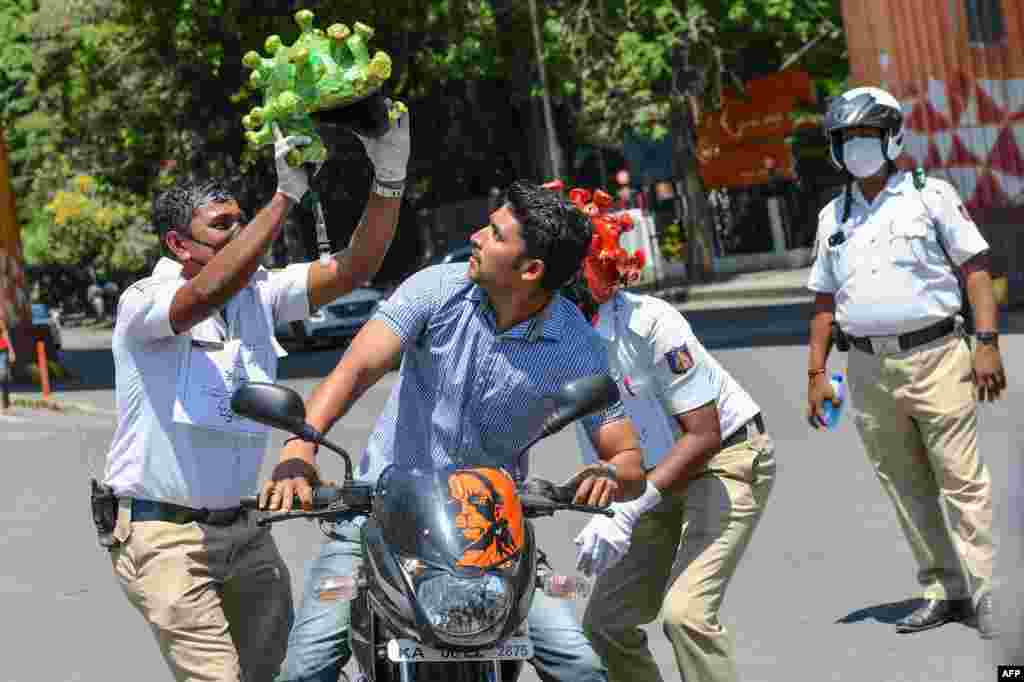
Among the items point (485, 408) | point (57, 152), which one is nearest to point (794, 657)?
point (485, 408)

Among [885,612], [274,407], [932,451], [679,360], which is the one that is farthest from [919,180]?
[274,407]

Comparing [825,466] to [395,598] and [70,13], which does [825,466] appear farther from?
[70,13]

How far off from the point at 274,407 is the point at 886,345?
4293mm

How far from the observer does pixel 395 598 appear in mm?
4355

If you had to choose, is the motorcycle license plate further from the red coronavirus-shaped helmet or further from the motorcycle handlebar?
the red coronavirus-shaped helmet

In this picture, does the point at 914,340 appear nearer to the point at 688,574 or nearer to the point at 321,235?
the point at 688,574

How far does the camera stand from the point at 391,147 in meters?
5.42

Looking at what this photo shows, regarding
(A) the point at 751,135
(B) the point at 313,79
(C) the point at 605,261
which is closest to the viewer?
(B) the point at 313,79

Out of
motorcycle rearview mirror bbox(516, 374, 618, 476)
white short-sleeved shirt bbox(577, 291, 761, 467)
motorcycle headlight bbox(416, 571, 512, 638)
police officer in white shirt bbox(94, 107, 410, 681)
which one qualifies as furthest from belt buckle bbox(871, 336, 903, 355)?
motorcycle headlight bbox(416, 571, 512, 638)

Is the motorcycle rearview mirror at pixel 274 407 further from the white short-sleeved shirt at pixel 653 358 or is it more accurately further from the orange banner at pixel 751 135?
the orange banner at pixel 751 135

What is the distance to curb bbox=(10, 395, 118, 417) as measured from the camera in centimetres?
2305

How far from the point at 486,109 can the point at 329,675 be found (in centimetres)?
4473

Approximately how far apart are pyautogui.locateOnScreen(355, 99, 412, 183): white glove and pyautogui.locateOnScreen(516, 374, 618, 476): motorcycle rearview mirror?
1.03 meters

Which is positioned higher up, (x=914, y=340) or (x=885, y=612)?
(x=914, y=340)
